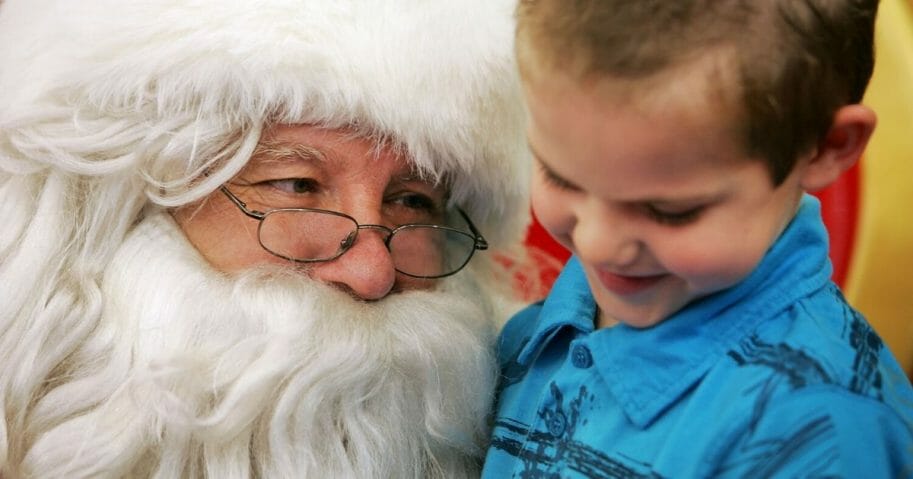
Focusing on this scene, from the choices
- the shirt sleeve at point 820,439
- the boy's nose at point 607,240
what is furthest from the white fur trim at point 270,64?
Answer: the shirt sleeve at point 820,439

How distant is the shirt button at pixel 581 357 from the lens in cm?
102

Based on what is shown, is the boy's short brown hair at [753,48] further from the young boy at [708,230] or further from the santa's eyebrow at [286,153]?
the santa's eyebrow at [286,153]

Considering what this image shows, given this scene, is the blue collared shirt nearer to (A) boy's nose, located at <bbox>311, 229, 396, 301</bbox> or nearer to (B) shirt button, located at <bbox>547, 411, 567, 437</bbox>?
(B) shirt button, located at <bbox>547, 411, 567, 437</bbox>

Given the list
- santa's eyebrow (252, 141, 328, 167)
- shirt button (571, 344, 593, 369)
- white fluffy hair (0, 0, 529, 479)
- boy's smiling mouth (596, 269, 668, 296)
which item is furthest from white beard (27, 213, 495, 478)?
boy's smiling mouth (596, 269, 668, 296)

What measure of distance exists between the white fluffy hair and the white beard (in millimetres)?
17

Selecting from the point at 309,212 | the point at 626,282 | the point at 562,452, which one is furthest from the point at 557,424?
the point at 309,212

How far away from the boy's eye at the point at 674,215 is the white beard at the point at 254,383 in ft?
1.82

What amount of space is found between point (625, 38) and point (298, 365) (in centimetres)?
67

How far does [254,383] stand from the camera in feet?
3.79

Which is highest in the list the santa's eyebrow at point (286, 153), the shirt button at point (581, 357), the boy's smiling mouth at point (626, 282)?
the boy's smiling mouth at point (626, 282)

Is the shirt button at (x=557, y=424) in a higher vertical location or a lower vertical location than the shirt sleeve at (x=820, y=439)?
lower

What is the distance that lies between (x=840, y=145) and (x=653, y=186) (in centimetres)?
17

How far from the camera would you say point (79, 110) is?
1.23 meters

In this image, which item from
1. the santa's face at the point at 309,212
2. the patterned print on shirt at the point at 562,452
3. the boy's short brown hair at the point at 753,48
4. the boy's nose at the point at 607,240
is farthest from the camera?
the santa's face at the point at 309,212
